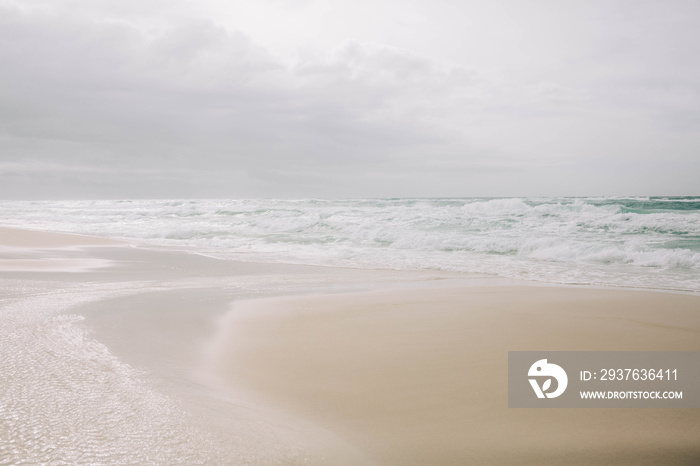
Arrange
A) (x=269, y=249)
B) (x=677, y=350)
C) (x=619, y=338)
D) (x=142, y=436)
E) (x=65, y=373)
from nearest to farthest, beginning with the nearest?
(x=142, y=436) < (x=65, y=373) < (x=677, y=350) < (x=619, y=338) < (x=269, y=249)

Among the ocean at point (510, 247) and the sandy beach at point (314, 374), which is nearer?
the sandy beach at point (314, 374)

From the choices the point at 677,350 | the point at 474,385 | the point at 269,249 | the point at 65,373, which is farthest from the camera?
the point at 269,249

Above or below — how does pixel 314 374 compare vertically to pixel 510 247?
below

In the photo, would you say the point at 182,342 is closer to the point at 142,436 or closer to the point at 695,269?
the point at 142,436

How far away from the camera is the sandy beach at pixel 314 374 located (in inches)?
83.5

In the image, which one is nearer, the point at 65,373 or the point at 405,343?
the point at 65,373

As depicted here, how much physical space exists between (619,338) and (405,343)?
193 centimetres

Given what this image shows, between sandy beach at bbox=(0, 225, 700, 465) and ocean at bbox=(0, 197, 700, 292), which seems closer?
sandy beach at bbox=(0, 225, 700, 465)

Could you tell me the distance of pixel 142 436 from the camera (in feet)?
6.77

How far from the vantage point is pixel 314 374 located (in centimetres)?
315

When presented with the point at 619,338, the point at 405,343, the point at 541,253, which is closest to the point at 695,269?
the point at 541,253

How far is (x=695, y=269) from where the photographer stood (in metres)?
8.88

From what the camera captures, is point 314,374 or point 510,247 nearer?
point 314,374

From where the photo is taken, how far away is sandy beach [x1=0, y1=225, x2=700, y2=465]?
2.12 meters
